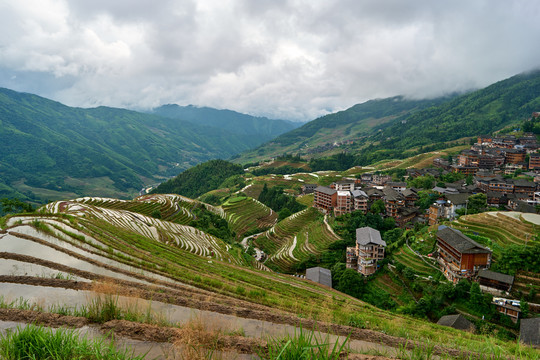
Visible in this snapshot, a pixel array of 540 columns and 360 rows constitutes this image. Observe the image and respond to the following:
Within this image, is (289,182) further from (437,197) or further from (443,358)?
(443,358)

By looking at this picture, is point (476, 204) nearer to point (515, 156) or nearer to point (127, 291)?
point (127, 291)

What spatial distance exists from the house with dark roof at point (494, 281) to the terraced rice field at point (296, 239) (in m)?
18.9

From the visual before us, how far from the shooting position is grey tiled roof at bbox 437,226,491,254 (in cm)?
2405

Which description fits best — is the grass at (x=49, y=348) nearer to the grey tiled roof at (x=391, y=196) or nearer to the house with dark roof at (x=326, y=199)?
the grey tiled roof at (x=391, y=196)

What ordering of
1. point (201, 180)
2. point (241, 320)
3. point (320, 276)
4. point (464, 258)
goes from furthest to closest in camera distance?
point (201, 180), point (320, 276), point (464, 258), point (241, 320)

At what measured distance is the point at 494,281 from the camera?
74.8 ft

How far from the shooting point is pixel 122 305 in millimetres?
5426

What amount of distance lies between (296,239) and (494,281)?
2750cm

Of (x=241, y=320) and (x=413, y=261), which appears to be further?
(x=413, y=261)

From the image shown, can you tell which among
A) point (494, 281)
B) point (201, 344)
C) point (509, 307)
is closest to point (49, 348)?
point (201, 344)

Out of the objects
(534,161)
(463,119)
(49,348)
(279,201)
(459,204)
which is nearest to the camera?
(49,348)

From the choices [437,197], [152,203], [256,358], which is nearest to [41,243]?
[256,358]

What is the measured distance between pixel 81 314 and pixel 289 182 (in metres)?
92.4

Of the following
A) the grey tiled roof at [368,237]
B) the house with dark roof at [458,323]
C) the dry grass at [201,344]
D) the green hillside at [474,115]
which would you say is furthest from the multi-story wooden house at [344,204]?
the green hillside at [474,115]
